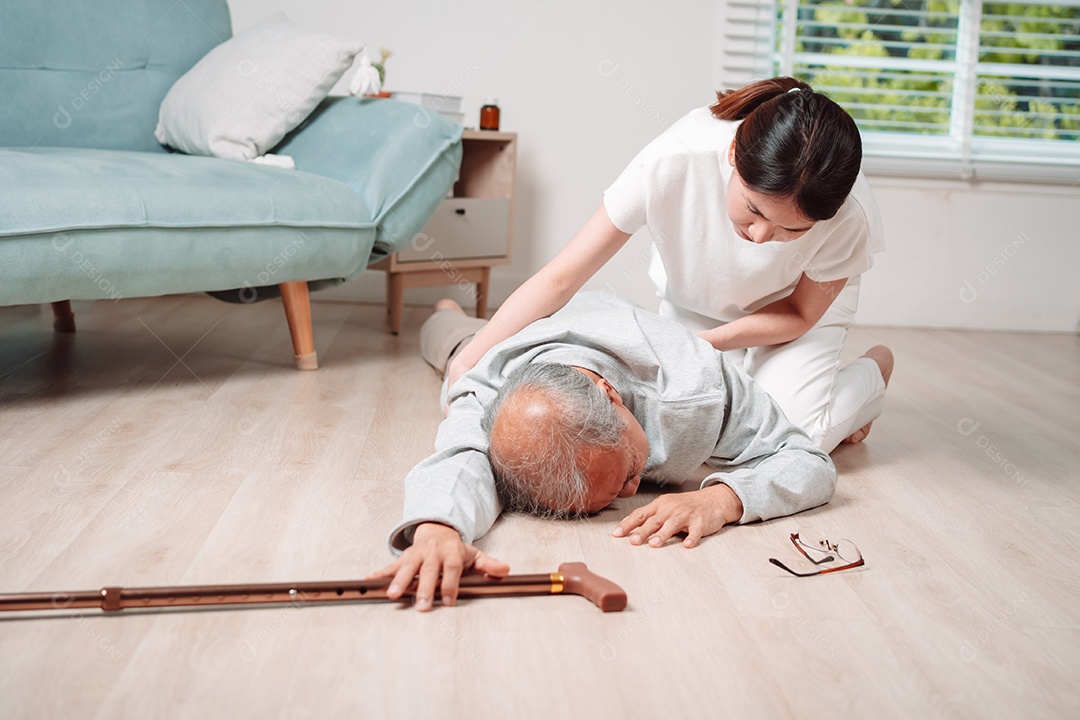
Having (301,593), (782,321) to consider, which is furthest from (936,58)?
(301,593)

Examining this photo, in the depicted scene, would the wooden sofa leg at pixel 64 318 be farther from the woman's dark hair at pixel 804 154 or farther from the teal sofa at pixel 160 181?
the woman's dark hair at pixel 804 154

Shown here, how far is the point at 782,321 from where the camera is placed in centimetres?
175

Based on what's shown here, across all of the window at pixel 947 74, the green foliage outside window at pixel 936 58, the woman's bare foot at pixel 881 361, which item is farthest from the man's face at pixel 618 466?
the green foliage outside window at pixel 936 58

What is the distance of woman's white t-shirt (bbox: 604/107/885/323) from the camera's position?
5.10 feet

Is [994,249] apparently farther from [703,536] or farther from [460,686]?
[460,686]

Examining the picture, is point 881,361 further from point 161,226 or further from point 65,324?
point 65,324

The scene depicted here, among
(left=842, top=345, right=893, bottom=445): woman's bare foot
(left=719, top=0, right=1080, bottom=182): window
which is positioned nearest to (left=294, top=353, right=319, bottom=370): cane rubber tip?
(left=842, top=345, right=893, bottom=445): woman's bare foot

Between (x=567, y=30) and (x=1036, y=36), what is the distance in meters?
1.55

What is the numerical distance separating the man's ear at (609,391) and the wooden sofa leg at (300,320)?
1.02 meters

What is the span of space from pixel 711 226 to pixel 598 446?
1.91 ft

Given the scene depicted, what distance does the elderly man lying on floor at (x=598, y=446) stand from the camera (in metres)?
1.19

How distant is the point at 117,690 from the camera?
0.89 meters

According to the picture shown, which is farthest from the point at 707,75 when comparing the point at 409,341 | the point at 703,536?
the point at 703,536

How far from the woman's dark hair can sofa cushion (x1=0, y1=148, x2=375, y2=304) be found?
1040 mm
